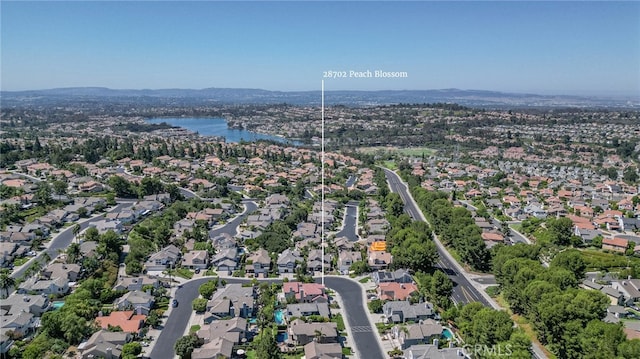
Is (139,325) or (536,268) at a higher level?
(536,268)

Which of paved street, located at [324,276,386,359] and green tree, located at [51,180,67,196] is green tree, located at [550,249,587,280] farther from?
green tree, located at [51,180,67,196]

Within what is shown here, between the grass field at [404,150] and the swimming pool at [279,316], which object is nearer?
the swimming pool at [279,316]

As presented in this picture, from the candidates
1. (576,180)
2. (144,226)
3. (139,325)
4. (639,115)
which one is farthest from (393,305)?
(639,115)

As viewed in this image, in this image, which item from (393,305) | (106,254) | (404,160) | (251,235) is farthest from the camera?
(404,160)

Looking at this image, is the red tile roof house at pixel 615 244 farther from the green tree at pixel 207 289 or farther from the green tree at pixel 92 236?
the green tree at pixel 92 236

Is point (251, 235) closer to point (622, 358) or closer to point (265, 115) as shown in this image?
point (622, 358)
